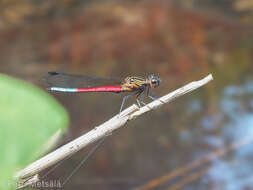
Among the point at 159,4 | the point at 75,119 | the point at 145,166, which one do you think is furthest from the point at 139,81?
the point at 159,4

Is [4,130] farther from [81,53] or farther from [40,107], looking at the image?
[81,53]

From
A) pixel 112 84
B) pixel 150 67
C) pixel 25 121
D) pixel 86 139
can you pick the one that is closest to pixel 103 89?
pixel 112 84

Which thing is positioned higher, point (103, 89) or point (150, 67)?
point (150, 67)

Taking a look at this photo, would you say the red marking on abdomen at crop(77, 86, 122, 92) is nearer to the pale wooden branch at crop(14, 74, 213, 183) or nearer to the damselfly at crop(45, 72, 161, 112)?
the damselfly at crop(45, 72, 161, 112)

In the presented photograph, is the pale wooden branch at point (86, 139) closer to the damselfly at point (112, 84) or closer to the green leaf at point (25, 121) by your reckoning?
the green leaf at point (25, 121)

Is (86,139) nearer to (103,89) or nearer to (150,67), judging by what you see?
(103,89)

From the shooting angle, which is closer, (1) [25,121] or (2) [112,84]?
(1) [25,121]

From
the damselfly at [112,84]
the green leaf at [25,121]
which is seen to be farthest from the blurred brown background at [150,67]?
the green leaf at [25,121]
